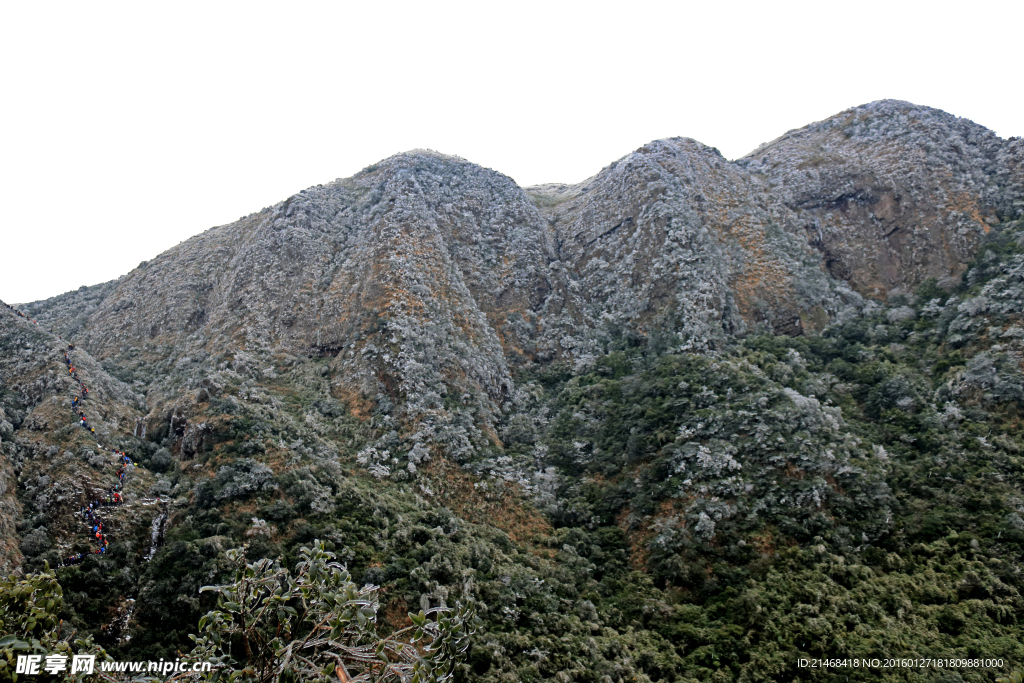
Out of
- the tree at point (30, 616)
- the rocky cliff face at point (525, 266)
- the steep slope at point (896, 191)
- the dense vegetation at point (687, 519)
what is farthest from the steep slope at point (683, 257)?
the tree at point (30, 616)

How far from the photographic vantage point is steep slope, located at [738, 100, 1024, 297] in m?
27.8

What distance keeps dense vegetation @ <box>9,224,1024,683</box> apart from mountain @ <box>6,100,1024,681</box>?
96mm

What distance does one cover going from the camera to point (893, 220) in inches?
1193

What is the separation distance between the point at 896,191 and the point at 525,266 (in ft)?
77.7

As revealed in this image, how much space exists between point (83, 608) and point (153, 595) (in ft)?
4.30

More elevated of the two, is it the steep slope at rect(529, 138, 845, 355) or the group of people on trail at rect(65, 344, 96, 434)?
the steep slope at rect(529, 138, 845, 355)

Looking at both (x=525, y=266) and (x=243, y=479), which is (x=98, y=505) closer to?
(x=243, y=479)

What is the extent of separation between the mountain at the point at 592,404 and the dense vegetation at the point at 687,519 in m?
0.10

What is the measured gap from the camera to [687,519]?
52.9 feet

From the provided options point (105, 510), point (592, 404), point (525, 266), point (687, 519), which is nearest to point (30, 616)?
point (105, 510)

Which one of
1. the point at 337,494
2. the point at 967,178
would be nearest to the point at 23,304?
the point at 337,494

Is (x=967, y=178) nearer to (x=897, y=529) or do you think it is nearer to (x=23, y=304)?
(x=897, y=529)

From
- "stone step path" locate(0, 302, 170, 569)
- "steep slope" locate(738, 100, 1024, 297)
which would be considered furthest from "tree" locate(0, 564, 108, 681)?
"steep slope" locate(738, 100, 1024, 297)

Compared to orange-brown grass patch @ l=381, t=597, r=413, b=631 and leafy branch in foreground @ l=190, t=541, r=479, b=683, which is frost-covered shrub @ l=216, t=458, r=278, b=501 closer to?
Answer: orange-brown grass patch @ l=381, t=597, r=413, b=631
